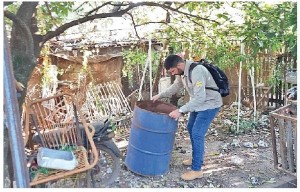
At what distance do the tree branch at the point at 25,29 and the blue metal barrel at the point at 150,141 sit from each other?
1.38 metres

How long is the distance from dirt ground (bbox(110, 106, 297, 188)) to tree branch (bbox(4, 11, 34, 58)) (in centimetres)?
180

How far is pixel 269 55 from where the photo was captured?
9.15 meters

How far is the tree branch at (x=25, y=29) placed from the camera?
407 centimetres

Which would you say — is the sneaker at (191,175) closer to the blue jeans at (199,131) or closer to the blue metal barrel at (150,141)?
the blue jeans at (199,131)

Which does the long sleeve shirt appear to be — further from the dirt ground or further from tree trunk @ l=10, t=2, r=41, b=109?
tree trunk @ l=10, t=2, r=41, b=109

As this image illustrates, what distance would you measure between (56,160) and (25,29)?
140 cm

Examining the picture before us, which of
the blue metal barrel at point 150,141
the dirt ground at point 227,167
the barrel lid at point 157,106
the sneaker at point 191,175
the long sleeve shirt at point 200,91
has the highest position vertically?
the long sleeve shirt at point 200,91

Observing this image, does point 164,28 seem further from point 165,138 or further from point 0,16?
point 0,16

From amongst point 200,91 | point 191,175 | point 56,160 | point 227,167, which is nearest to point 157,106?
point 200,91

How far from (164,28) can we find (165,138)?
2.68m

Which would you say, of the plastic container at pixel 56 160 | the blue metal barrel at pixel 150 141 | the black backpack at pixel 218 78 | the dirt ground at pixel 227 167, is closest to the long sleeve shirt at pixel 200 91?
the black backpack at pixel 218 78

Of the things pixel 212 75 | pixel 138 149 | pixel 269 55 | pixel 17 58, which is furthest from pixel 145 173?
pixel 269 55

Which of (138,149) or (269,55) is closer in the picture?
(138,149)

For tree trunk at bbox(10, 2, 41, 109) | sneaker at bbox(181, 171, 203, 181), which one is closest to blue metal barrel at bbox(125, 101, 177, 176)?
sneaker at bbox(181, 171, 203, 181)
